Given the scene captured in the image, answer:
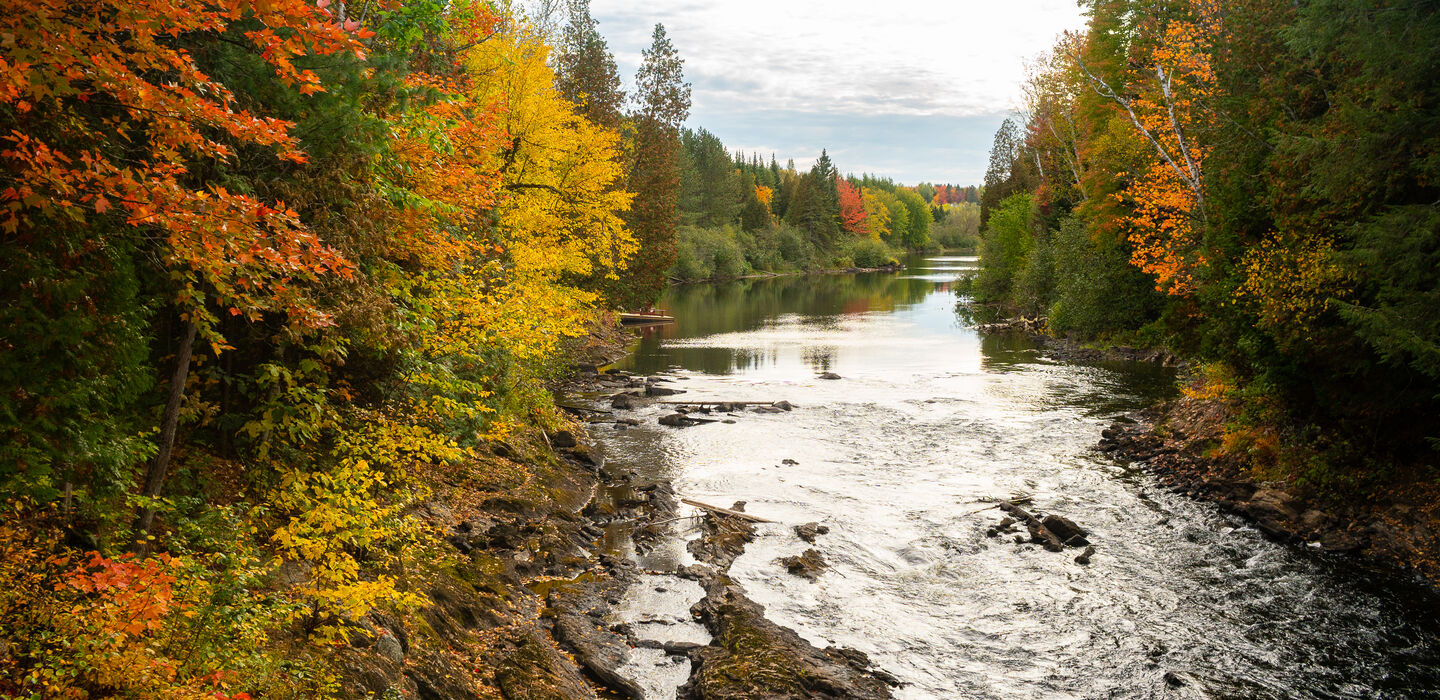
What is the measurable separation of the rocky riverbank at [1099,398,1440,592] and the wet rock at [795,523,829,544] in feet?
26.9

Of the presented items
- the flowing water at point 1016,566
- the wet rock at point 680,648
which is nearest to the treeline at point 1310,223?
the flowing water at point 1016,566

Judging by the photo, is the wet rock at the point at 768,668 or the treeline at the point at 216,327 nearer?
the treeline at the point at 216,327

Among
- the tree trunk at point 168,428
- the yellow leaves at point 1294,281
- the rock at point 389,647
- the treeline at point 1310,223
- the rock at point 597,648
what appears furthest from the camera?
the yellow leaves at point 1294,281

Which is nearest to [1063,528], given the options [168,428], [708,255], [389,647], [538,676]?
[538,676]

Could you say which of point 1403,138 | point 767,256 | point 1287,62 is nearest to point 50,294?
point 1403,138

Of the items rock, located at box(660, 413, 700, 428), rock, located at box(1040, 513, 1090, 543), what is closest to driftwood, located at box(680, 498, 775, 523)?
rock, located at box(1040, 513, 1090, 543)

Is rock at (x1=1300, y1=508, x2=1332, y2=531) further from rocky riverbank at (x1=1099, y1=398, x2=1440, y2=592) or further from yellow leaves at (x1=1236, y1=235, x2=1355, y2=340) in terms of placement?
yellow leaves at (x1=1236, y1=235, x2=1355, y2=340)

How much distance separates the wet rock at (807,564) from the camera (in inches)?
540

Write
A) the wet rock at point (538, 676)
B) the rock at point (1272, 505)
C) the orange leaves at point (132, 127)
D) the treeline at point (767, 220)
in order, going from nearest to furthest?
1. the orange leaves at point (132, 127)
2. the wet rock at point (538, 676)
3. the rock at point (1272, 505)
4. the treeline at point (767, 220)

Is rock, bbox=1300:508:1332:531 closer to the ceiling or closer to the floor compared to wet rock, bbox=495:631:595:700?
closer to the ceiling

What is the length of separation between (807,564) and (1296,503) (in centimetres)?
966

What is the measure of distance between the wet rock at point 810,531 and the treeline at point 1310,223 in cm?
923

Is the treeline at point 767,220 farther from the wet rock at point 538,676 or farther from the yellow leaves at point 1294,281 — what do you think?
the wet rock at point 538,676

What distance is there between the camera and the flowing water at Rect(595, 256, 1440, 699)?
10.6 metres
